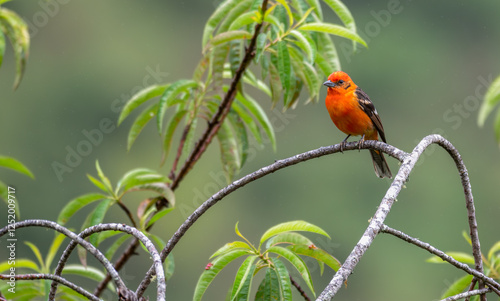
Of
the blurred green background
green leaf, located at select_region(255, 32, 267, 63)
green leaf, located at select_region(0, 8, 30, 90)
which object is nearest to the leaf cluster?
green leaf, located at select_region(255, 32, 267, 63)

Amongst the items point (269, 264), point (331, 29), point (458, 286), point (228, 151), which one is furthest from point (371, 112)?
point (269, 264)

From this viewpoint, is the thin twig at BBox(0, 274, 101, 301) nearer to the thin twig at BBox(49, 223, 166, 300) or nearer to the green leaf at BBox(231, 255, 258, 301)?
the thin twig at BBox(49, 223, 166, 300)

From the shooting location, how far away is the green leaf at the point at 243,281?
2.38 m

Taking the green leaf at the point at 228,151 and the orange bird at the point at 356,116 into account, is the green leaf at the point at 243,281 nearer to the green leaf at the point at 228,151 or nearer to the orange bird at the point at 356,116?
the green leaf at the point at 228,151

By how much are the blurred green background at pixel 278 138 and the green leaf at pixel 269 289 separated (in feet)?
74.5

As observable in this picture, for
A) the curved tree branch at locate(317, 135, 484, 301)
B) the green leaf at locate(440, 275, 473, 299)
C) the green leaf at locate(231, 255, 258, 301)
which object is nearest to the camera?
the curved tree branch at locate(317, 135, 484, 301)

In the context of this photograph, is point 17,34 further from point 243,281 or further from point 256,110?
point 243,281

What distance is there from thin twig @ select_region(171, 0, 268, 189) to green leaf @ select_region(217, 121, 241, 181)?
0.89 ft

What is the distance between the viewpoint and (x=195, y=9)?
4041 cm

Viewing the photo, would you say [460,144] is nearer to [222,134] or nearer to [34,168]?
[34,168]

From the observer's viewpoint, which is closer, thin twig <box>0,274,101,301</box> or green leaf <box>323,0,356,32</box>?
thin twig <box>0,274,101,301</box>

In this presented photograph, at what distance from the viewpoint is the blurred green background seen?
29.7m

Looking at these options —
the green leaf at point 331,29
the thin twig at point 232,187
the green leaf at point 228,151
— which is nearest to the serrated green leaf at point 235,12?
the green leaf at point 331,29

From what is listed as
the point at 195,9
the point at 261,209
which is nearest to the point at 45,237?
the point at 261,209
